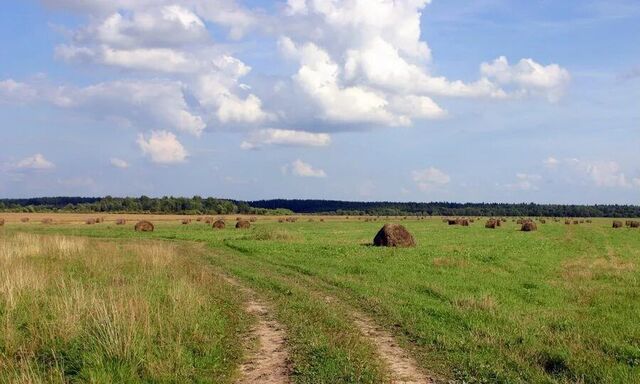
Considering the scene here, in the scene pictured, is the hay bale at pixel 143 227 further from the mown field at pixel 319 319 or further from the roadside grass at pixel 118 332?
the roadside grass at pixel 118 332

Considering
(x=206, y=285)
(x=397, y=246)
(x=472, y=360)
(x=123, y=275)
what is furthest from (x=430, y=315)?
(x=397, y=246)

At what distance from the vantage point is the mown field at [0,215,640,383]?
873cm

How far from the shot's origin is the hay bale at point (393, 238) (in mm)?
32062

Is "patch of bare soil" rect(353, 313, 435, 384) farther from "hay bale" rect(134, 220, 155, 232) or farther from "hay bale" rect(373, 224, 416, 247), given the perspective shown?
"hay bale" rect(134, 220, 155, 232)

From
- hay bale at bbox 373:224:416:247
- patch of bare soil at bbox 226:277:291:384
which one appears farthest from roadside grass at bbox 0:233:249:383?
hay bale at bbox 373:224:416:247

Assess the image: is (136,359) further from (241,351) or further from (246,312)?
(246,312)

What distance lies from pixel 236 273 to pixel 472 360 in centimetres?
1204

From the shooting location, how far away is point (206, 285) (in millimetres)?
15836

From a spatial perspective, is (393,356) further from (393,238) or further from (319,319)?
(393,238)

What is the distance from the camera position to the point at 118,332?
9.23 m

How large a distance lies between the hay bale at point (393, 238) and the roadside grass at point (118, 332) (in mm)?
17263

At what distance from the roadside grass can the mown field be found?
0.12ft

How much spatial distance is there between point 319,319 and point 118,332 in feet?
14.2

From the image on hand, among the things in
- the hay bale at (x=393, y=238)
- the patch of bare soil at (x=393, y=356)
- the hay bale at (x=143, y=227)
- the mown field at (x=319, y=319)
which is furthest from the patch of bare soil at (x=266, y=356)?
the hay bale at (x=143, y=227)
